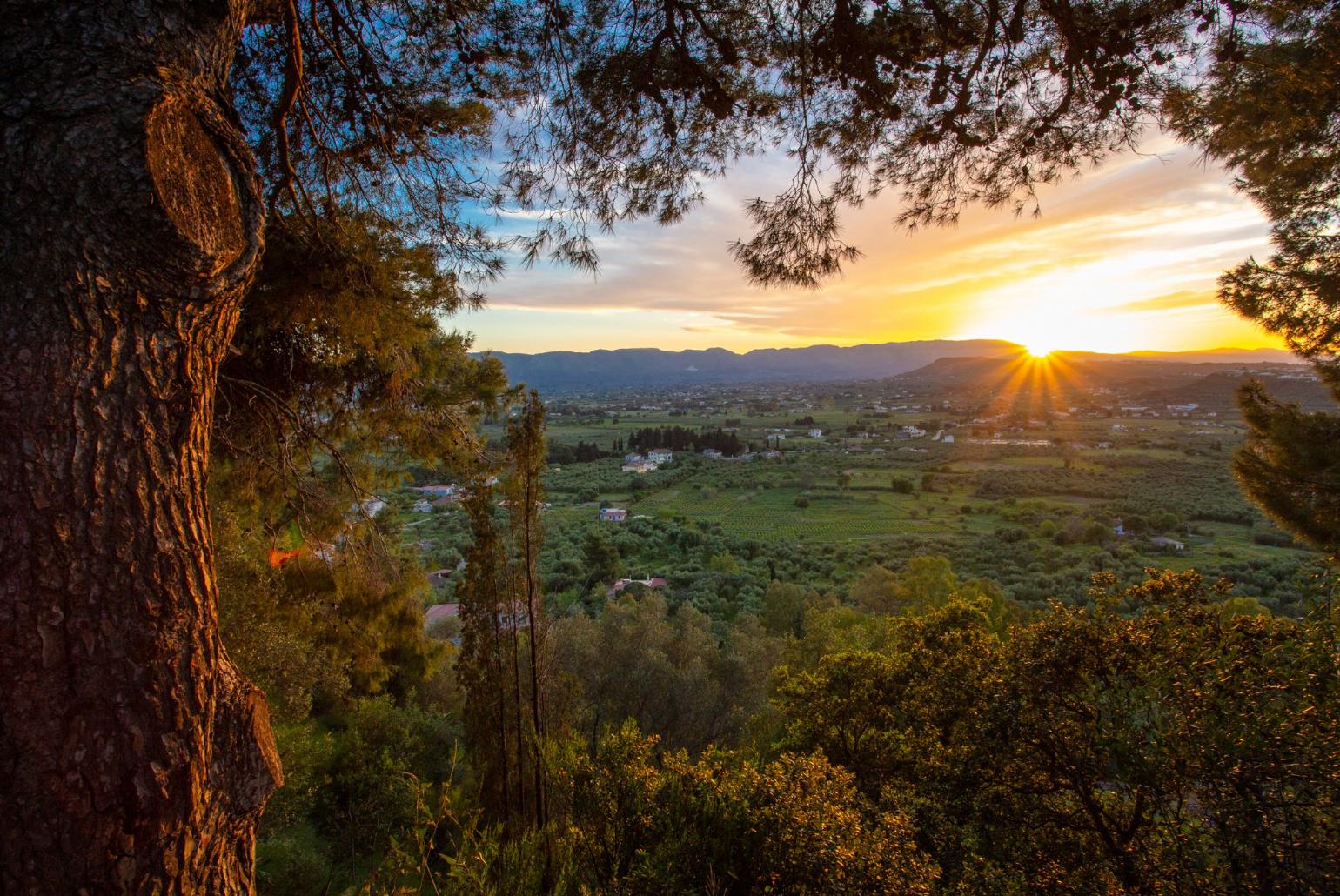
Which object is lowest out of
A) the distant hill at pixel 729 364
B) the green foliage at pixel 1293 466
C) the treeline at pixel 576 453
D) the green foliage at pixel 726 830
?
the treeline at pixel 576 453

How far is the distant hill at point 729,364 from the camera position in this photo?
12962cm

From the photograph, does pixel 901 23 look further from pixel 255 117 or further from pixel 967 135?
pixel 255 117

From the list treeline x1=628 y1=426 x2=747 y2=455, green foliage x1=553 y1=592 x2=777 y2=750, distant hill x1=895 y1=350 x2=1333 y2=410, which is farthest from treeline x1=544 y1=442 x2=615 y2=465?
distant hill x1=895 y1=350 x2=1333 y2=410

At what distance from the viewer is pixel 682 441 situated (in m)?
59.5

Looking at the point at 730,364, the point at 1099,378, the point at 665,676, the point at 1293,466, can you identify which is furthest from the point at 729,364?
the point at 1293,466

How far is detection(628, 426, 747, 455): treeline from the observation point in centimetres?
5747

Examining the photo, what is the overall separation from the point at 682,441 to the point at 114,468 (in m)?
58.5

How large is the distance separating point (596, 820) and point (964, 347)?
144 metres

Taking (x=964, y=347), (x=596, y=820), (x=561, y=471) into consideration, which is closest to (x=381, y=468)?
(x=596, y=820)

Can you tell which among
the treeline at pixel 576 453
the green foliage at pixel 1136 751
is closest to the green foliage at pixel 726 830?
the green foliage at pixel 1136 751

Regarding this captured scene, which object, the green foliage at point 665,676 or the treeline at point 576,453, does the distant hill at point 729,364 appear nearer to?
the treeline at point 576,453

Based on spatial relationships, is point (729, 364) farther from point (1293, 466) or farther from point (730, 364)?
point (1293, 466)

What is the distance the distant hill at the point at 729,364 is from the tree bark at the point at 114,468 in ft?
386

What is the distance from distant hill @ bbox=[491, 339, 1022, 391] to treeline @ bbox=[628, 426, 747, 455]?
61483 millimetres
